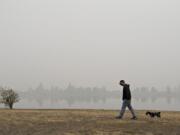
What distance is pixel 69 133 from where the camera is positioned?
1848cm

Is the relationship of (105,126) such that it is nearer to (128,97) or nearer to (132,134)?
(132,134)

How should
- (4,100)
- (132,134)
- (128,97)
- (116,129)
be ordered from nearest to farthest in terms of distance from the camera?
(132,134) < (116,129) < (128,97) < (4,100)

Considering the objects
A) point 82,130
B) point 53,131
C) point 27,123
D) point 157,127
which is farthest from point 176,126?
point 27,123

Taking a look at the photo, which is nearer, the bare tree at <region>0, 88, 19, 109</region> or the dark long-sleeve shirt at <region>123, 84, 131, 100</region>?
the dark long-sleeve shirt at <region>123, 84, 131, 100</region>

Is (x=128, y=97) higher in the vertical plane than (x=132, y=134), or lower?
higher

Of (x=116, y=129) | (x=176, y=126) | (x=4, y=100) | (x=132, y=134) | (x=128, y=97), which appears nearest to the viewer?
(x=132, y=134)

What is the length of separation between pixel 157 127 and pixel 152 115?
638 centimetres

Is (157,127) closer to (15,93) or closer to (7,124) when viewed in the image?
(7,124)

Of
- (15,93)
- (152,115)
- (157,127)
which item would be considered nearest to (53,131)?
(157,127)

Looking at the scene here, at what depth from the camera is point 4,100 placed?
42312mm

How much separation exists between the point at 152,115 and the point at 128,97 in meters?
2.65

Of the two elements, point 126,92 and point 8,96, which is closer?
point 126,92

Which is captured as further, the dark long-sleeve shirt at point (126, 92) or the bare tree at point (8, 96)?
the bare tree at point (8, 96)

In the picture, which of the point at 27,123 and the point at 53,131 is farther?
the point at 27,123
